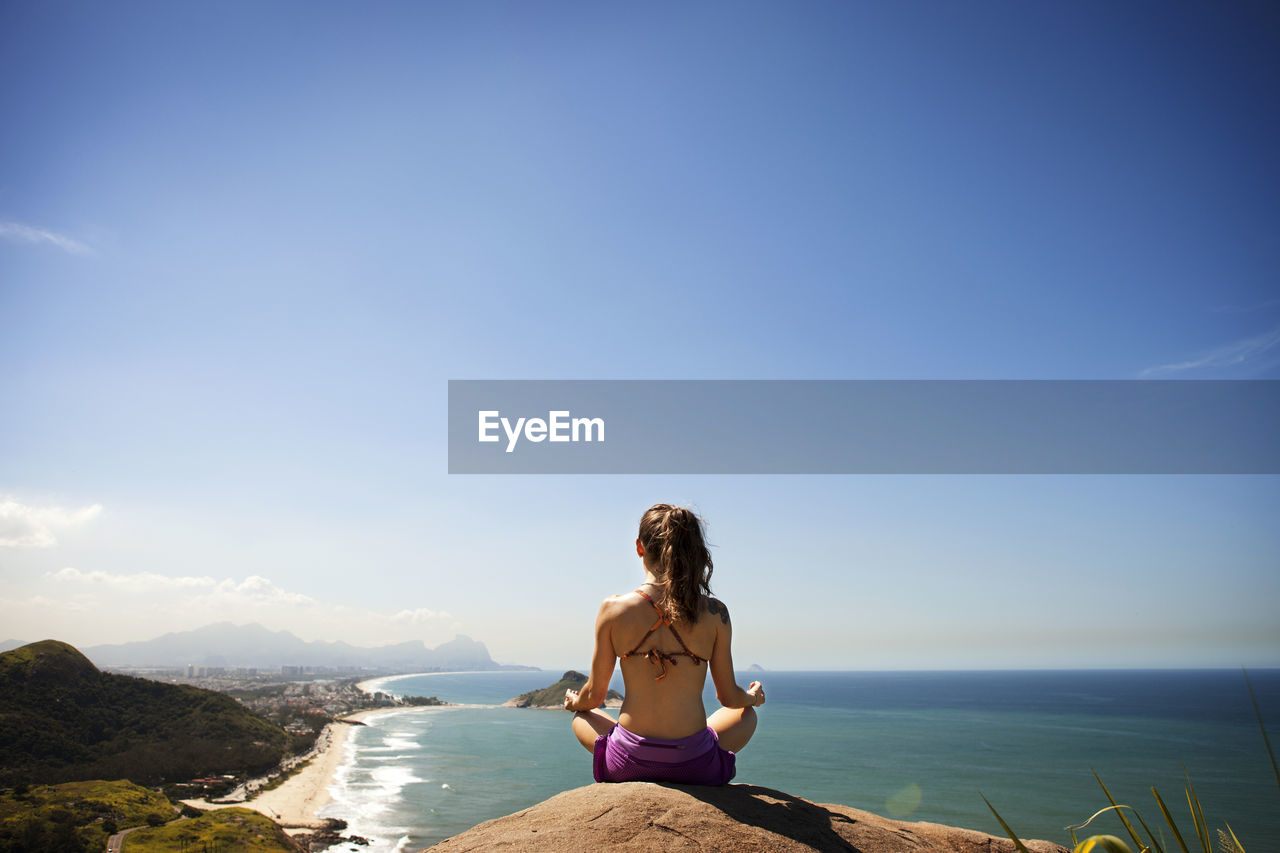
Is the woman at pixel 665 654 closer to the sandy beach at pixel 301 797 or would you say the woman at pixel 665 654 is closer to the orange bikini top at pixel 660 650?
the orange bikini top at pixel 660 650

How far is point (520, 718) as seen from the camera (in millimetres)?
137000

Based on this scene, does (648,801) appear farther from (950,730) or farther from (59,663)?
(950,730)

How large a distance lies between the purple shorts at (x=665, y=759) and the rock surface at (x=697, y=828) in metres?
0.09

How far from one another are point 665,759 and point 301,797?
212 ft

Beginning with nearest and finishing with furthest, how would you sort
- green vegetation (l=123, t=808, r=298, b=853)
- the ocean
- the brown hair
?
the brown hair
green vegetation (l=123, t=808, r=298, b=853)
the ocean

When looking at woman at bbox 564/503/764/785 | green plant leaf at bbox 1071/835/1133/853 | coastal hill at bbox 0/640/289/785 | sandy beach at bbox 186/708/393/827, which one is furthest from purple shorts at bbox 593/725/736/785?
coastal hill at bbox 0/640/289/785

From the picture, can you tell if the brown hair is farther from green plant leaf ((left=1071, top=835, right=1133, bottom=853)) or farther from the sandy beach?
the sandy beach

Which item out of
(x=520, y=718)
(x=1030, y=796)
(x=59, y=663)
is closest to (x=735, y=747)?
(x=1030, y=796)

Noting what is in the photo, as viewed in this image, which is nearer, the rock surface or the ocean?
the rock surface

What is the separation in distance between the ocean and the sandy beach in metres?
1.63

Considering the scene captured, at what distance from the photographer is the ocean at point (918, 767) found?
48625 millimetres

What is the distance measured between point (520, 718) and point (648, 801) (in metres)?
147

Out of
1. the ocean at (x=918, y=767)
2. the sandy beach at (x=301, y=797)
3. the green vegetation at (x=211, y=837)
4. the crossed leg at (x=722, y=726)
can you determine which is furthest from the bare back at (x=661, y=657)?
the sandy beach at (x=301, y=797)

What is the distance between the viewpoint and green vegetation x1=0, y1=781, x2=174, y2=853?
34.7m
